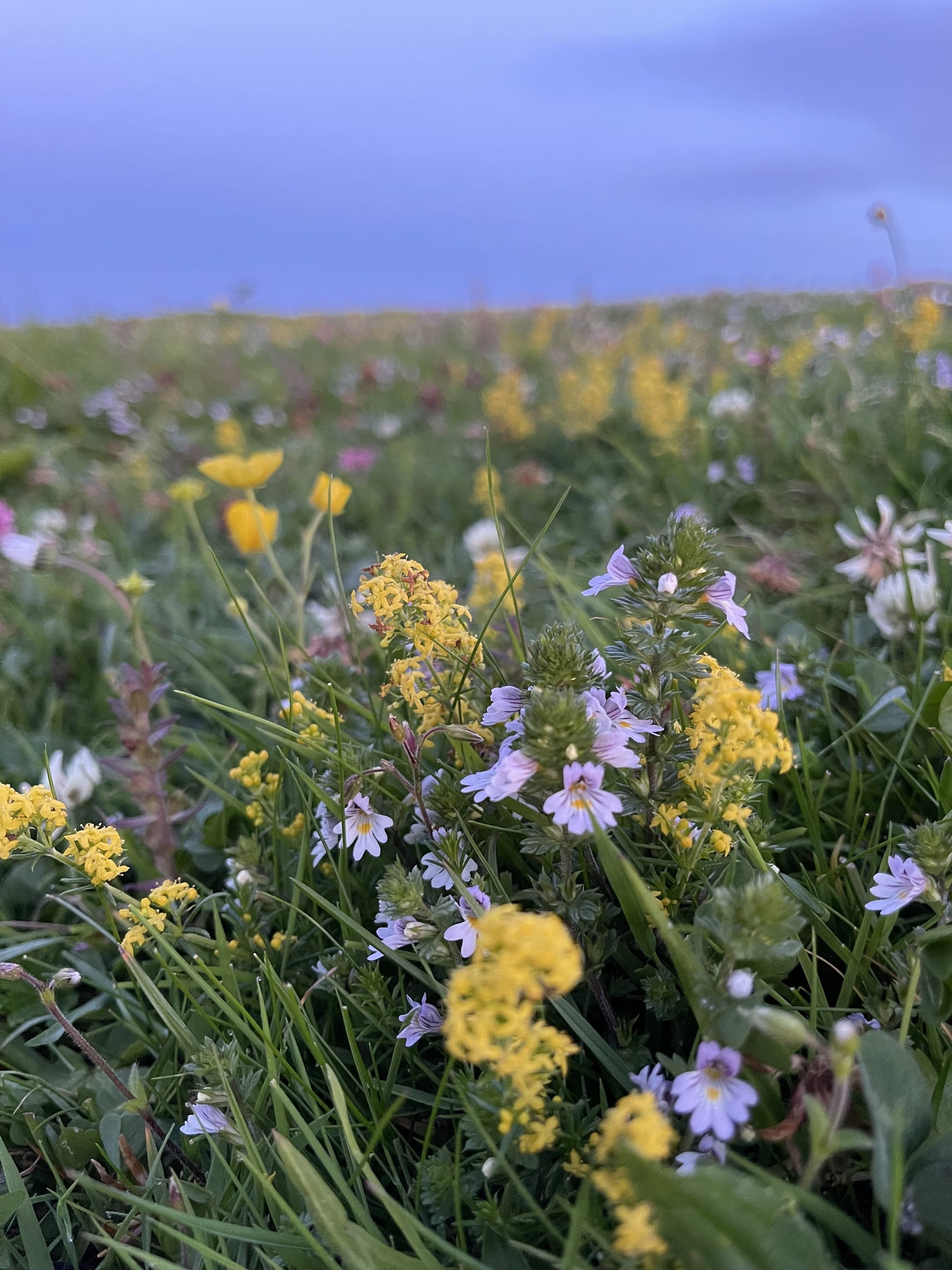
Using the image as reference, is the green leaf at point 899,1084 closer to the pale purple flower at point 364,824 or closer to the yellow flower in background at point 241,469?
the pale purple flower at point 364,824

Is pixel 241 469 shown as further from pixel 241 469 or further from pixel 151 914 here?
pixel 151 914

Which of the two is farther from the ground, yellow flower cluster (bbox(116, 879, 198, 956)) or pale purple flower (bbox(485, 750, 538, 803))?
pale purple flower (bbox(485, 750, 538, 803))

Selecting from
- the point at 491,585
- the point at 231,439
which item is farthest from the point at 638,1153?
the point at 231,439

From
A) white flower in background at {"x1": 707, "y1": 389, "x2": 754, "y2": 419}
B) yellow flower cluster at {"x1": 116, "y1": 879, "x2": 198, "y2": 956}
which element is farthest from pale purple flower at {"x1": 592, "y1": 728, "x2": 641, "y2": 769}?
white flower in background at {"x1": 707, "y1": 389, "x2": 754, "y2": 419}

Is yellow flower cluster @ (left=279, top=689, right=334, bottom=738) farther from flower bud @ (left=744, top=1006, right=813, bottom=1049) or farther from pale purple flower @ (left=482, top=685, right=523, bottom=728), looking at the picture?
flower bud @ (left=744, top=1006, right=813, bottom=1049)

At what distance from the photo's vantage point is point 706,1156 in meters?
0.93

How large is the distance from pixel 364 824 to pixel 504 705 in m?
0.36

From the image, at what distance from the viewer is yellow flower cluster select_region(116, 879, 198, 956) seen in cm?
127

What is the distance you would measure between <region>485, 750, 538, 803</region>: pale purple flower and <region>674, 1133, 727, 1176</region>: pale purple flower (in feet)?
1.41

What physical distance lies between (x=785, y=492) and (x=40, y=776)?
2940mm

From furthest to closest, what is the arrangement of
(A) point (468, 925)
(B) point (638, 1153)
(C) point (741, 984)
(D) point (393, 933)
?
(D) point (393, 933), (A) point (468, 925), (C) point (741, 984), (B) point (638, 1153)

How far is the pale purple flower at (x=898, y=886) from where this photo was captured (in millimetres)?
1190

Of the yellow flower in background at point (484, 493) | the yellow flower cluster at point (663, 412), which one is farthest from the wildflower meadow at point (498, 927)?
the yellow flower cluster at point (663, 412)

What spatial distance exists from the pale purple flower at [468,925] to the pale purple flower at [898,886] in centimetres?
54
